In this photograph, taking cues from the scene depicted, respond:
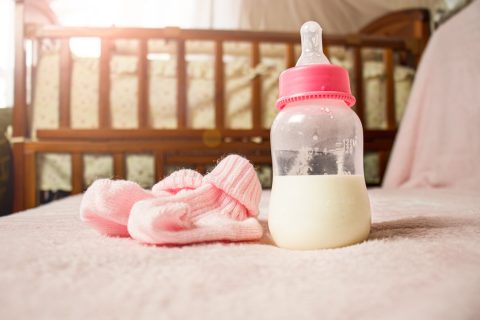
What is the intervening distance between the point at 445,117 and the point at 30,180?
4.71 ft

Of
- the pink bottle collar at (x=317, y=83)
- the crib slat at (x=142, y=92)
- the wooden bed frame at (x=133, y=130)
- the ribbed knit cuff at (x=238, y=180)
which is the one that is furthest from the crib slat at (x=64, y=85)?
the pink bottle collar at (x=317, y=83)

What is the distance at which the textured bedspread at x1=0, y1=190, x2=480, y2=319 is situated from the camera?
0.80 feet

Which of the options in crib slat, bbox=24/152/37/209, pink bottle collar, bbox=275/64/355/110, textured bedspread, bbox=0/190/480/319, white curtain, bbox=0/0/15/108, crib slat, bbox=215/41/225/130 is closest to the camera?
textured bedspread, bbox=0/190/480/319

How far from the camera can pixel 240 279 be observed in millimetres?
297

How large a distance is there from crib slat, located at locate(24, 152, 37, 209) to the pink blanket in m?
A: 1.27

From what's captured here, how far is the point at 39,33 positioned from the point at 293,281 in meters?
1.62

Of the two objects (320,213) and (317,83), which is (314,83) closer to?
(317,83)

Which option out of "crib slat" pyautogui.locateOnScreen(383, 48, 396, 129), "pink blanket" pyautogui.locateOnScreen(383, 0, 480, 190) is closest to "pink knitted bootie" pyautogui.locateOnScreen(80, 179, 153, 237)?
"pink blanket" pyautogui.locateOnScreen(383, 0, 480, 190)

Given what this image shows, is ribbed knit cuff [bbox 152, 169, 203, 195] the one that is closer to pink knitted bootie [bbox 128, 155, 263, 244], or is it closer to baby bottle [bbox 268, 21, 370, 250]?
pink knitted bootie [bbox 128, 155, 263, 244]

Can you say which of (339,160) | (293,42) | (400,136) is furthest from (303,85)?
(293,42)

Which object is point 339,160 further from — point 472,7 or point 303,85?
point 472,7

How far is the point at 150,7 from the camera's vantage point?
2.94m

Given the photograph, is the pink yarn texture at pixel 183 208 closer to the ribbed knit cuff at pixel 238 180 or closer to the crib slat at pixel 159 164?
the ribbed knit cuff at pixel 238 180

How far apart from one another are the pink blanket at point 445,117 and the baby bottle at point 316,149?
93 centimetres
